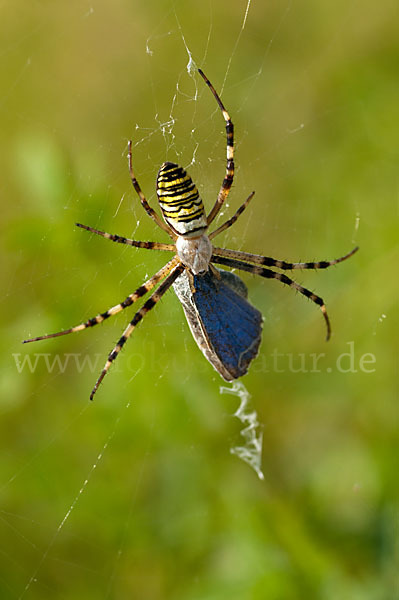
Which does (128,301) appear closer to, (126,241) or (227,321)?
(126,241)

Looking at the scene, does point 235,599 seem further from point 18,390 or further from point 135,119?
point 135,119

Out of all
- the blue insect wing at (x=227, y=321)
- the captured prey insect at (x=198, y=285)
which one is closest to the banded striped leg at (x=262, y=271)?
the captured prey insect at (x=198, y=285)

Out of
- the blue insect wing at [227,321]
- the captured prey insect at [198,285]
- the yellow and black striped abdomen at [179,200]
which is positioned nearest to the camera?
the yellow and black striped abdomen at [179,200]

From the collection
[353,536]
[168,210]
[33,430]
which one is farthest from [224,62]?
[353,536]

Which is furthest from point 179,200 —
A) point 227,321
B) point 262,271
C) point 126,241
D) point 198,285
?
point 262,271

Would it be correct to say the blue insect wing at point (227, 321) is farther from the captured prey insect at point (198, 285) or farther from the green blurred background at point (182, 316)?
the green blurred background at point (182, 316)

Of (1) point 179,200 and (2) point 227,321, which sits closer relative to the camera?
(1) point 179,200

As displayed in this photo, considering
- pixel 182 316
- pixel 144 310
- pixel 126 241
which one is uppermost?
pixel 126 241
